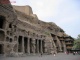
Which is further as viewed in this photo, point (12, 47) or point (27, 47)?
point (27, 47)

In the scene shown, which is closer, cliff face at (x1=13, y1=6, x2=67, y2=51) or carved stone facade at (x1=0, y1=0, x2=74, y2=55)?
carved stone facade at (x1=0, y1=0, x2=74, y2=55)

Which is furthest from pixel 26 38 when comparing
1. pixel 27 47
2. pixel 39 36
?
pixel 39 36

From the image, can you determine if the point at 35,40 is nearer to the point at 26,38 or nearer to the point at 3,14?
the point at 26,38

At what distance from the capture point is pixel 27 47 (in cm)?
6175

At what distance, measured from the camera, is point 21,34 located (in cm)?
5688

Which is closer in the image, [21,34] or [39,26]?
[21,34]

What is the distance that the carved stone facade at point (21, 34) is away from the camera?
1868 inches

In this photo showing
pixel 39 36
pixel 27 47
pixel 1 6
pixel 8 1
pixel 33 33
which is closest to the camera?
pixel 1 6

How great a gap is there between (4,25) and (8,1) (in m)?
6.24

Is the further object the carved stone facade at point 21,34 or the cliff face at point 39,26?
the cliff face at point 39,26

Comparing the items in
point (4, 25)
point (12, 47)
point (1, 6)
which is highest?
point (1, 6)

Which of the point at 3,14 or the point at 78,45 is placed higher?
the point at 3,14

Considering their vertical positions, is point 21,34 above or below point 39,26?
below

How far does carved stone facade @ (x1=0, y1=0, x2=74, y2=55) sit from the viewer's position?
4744 centimetres
